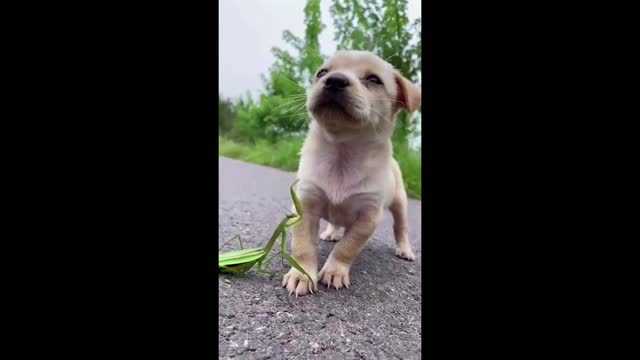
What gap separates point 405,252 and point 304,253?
0.44 meters

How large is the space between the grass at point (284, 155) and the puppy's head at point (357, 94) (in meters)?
0.14

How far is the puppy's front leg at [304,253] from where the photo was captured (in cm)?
89

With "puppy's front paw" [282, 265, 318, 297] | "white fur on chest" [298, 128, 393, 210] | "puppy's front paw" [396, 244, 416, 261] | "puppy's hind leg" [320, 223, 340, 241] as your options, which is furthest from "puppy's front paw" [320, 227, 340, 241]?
"puppy's front paw" [282, 265, 318, 297]

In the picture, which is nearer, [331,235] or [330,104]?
[330,104]

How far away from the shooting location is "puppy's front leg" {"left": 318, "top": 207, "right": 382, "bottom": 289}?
0.99m

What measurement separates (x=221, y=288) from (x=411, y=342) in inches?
15.7

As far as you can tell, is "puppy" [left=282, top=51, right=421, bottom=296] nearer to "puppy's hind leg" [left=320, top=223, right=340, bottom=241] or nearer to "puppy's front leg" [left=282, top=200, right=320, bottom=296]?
"puppy's front leg" [left=282, top=200, right=320, bottom=296]

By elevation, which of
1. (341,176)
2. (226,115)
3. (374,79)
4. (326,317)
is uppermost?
(374,79)

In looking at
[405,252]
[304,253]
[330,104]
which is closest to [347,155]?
[330,104]

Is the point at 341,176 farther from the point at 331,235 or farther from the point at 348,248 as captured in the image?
the point at 331,235

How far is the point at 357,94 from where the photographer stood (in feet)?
3.05

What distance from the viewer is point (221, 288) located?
2.55ft

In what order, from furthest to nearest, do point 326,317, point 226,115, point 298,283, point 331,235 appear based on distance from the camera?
point 331,235, point 226,115, point 298,283, point 326,317
